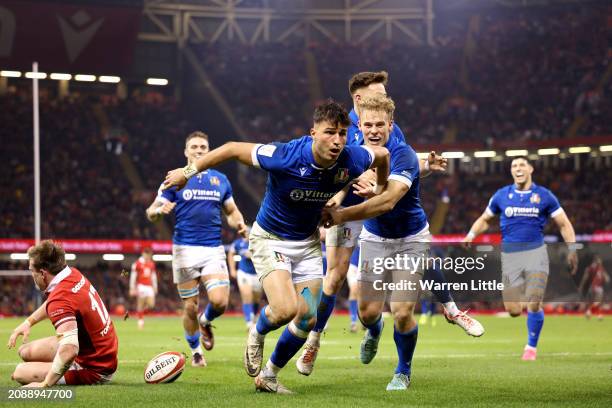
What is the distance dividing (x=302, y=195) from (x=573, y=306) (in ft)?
99.2

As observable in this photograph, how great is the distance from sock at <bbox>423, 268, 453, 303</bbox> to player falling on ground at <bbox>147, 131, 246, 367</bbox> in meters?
2.85

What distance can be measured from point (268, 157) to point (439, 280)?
3076mm

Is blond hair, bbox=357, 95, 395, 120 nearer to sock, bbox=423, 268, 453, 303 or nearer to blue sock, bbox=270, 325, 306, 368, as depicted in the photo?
sock, bbox=423, 268, 453, 303

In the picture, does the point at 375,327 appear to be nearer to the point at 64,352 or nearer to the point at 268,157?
the point at 268,157

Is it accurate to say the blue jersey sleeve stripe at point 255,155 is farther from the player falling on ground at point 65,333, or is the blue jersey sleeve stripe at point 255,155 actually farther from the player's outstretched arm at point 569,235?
the player's outstretched arm at point 569,235

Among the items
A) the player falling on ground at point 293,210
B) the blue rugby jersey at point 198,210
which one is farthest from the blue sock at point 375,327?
the blue rugby jersey at point 198,210

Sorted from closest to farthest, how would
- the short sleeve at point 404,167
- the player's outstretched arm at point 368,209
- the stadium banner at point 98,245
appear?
the player's outstretched arm at point 368,209
the short sleeve at point 404,167
the stadium banner at point 98,245

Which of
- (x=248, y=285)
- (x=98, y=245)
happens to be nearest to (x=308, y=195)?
(x=248, y=285)

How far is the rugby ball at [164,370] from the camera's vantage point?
9.67 m

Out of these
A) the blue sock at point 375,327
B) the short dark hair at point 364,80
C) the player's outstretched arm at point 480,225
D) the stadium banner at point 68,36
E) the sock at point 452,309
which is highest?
the stadium banner at point 68,36

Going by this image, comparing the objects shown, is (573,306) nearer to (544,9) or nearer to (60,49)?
(544,9)

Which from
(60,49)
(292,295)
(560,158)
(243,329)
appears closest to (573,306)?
(560,158)

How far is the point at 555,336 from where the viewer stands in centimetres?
2000

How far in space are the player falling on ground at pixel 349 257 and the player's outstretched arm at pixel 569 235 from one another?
1733mm
